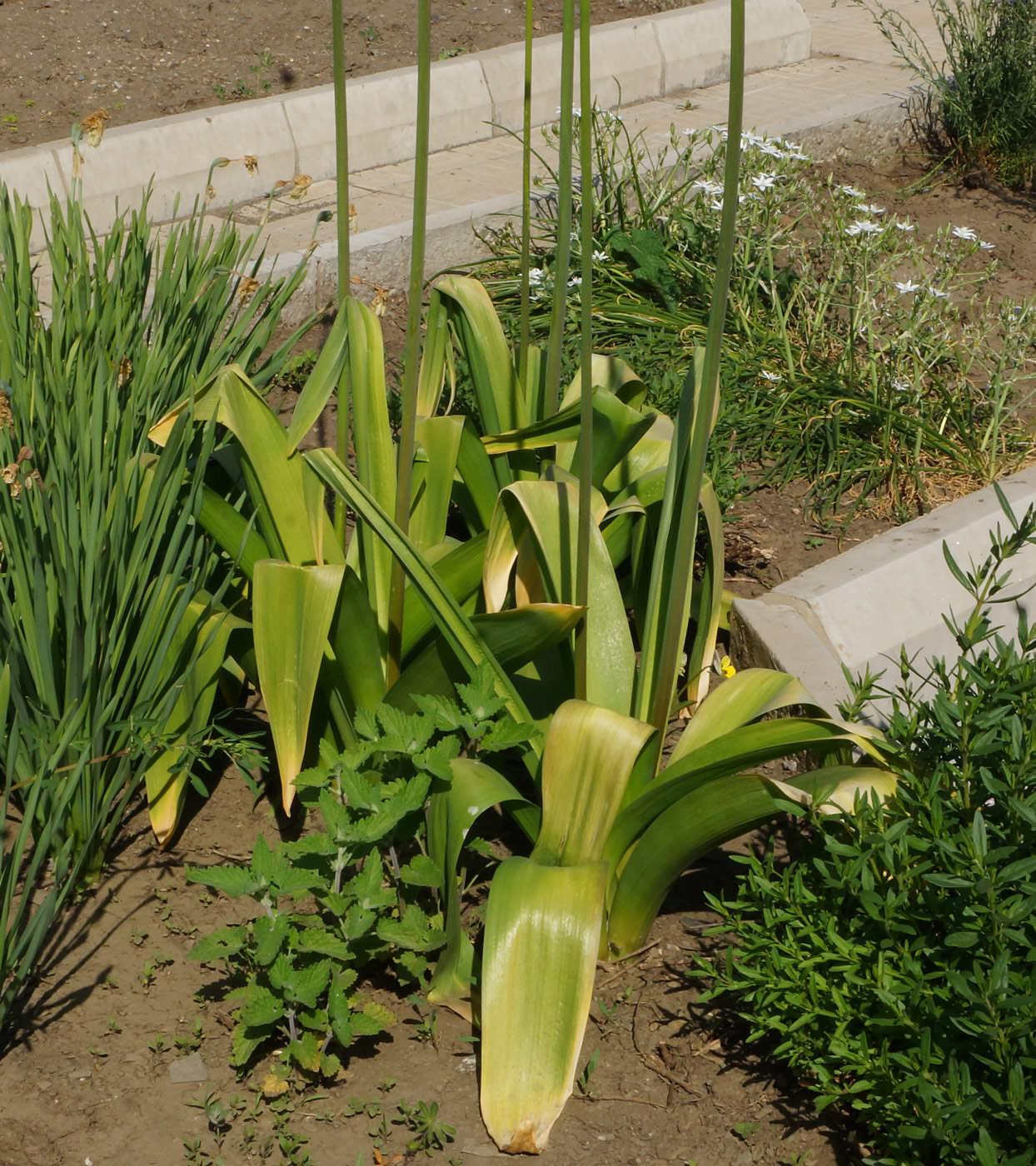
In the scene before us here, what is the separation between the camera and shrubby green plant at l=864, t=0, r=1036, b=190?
5504mm

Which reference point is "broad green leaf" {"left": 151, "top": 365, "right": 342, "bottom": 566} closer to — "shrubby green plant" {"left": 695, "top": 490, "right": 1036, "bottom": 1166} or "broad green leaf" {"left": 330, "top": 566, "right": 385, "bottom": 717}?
"broad green leaf" {"left": 330, "top": 566, "right": 385, "bottom": 717}

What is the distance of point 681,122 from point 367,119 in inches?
59.8

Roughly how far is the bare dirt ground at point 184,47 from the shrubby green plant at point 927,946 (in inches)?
187

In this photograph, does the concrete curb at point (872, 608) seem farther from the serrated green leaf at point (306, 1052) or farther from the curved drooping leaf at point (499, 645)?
the serrated green leaf at point (306, 1052)

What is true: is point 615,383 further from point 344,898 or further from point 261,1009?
point 261,1009

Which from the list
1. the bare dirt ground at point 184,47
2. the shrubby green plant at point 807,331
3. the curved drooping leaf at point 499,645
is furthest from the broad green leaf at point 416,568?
the bare dirt ground at point 184,47

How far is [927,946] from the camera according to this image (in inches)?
66.3

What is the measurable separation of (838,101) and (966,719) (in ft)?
16.1

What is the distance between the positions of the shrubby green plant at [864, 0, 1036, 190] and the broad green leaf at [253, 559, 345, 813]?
15.1 feet

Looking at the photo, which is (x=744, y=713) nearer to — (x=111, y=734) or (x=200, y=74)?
(x=111, y=734)

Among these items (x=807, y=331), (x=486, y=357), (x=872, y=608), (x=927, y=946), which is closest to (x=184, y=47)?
(x=807, y=331)

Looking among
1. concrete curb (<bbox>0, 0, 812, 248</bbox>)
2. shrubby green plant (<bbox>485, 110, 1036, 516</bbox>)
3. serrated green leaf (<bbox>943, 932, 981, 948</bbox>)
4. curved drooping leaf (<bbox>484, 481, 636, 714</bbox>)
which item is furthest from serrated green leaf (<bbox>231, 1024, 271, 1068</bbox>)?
concrete curb (<bbox>0, 0, 812, 248</bbox>)

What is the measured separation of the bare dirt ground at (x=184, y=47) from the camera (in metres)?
5.69

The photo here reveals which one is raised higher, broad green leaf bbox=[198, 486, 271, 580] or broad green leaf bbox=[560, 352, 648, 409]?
broad green leaf bbox=[560, 352, 648, 409]
